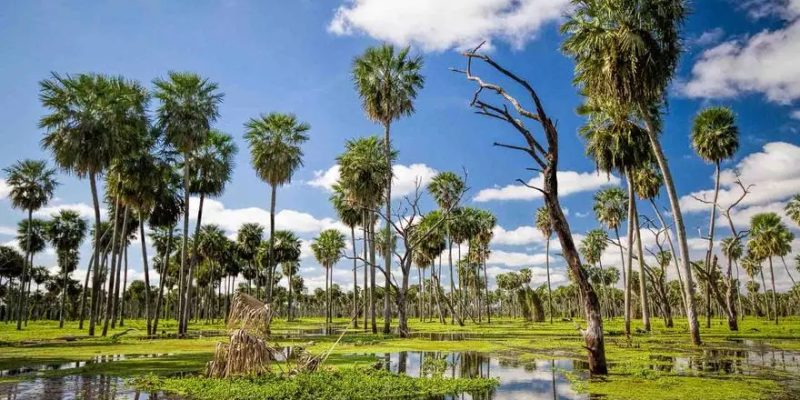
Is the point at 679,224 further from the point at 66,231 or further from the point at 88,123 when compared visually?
the point at 66,231

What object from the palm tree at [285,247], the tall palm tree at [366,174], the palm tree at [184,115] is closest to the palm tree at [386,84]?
the tall palm tree at [366,174]

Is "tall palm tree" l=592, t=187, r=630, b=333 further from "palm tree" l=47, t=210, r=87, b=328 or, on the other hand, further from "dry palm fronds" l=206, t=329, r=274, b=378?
"palm tree" l=47, t=210, r=87, b=328

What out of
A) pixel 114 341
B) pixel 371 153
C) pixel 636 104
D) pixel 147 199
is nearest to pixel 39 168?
pixel 147 199

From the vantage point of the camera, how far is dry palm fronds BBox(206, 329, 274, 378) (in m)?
12.6

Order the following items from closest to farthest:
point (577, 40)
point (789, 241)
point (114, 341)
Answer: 1. point (577, 40)
2. point (114, 341)
3. point (789, 241)

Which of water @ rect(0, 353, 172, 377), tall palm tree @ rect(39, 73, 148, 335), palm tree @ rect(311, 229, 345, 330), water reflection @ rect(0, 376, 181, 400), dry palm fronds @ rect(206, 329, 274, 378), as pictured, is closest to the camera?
water reflection @ rect(0, 376, 181, 400)

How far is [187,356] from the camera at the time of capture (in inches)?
789

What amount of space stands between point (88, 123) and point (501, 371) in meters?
33.4

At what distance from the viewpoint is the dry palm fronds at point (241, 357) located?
12.6m

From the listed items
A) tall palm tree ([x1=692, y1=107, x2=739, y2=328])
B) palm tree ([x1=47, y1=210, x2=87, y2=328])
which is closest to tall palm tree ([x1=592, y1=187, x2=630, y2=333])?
tall palm tree ([x1=692, y1=107, x2=739, y2=328])

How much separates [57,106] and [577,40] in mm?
34225

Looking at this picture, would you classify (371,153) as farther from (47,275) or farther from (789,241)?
(47,275)

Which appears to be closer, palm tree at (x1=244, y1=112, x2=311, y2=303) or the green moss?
the green moss

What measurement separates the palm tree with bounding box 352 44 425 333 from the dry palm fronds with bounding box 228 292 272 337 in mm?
27253
